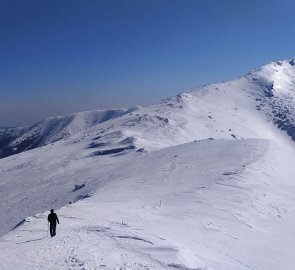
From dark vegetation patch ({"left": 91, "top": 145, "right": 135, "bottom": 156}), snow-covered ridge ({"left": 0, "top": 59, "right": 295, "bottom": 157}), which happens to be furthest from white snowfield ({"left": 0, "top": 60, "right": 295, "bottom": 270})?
snow-covered ridge ({"left": 0, "top": 59, "right": 295, "bottom": 157})

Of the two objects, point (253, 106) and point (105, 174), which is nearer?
point (105, 174)

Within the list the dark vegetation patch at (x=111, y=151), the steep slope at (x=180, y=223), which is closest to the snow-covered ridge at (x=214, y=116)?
the dark vegetation patch at (x=111, y=151)

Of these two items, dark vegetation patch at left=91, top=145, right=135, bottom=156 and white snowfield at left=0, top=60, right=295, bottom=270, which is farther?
dark vegetation patch at left=91, top=145, right=135, bottom=156

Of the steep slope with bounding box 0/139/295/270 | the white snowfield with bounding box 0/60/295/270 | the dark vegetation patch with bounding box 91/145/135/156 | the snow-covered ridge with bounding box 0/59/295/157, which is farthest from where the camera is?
the snow-covered ridge with bounding box 0/59/295/157

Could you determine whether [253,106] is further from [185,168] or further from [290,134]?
[185,168]

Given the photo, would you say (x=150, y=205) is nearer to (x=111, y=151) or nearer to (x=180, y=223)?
(x=180, y=223)

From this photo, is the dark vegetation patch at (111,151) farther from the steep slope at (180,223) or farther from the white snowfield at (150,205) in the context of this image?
the steep slope at (180,223)

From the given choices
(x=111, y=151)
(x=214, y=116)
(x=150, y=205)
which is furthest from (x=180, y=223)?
(x=214, y=116)

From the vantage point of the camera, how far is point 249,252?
Result: 2236 cm

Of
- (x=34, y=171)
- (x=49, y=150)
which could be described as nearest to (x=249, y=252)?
(x=34, y=171)

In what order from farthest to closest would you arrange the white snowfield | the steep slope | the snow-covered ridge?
the snow-covered ridge, the white snowfield, the steep slope

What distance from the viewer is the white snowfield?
18.0m

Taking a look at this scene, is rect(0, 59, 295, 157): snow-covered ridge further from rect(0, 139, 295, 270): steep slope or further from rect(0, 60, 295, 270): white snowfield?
rect(0, 139, 295, 270): steep slope

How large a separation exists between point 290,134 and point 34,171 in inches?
3853
